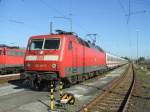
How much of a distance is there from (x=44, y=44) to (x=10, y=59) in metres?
18.2

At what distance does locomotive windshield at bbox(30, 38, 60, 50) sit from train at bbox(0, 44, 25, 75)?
15506mm

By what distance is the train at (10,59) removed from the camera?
3322cm

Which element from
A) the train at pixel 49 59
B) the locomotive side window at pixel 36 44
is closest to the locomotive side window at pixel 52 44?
the train at pixel 49 59

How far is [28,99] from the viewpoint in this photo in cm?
1432

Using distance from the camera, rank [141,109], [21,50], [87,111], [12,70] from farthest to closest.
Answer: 1. [21,50]
2. [12,70]
3. [141,109]
4. [87,111]

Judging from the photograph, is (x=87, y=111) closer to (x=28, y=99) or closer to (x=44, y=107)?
(x=44, y=107)

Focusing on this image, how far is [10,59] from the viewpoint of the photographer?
35062 millimetres

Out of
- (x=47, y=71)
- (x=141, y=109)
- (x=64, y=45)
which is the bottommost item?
(x=141, y=109)

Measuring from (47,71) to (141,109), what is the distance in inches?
243

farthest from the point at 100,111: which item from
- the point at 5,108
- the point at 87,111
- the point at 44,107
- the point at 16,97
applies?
the point at 16,97

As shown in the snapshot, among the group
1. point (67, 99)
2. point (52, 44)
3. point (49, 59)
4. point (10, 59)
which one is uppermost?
point (52, 44)

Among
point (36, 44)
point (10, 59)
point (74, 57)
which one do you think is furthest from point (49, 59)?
point (10, 59)

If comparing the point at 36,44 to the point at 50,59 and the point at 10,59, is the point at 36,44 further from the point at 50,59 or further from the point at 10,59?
the point at 10,59

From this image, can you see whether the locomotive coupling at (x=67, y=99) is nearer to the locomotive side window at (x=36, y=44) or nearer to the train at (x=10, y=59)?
the locomotive side window at (x=36, y=44)
